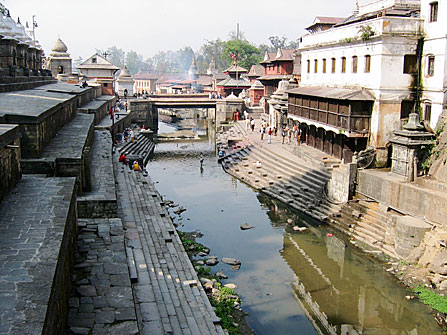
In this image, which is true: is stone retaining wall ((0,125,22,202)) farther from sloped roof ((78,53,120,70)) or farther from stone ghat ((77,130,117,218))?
sloped roof ((78,53,120,70))

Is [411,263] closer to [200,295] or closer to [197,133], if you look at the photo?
[200,295]

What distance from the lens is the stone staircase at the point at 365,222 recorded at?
16.5 m

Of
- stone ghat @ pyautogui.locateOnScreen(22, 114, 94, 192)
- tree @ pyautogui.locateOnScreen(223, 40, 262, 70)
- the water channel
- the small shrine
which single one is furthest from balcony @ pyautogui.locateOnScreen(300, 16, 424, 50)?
tree @ pyautogui.locateOnScreen(223, 40, 262, 70)

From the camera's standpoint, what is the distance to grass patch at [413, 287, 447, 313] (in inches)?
502

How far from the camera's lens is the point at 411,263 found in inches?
586

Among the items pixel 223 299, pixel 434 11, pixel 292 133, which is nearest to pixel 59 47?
pixel 292 133

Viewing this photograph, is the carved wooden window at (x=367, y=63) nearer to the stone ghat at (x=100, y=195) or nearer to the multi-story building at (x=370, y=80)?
the multi-story building at (x=370, y=80)

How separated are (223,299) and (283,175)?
1268 centimetres

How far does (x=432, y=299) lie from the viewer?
13141 mm

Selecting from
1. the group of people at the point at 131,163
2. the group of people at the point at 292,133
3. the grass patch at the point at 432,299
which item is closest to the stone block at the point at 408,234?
the grass patch at the point at 432,299

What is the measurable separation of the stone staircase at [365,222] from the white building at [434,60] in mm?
4052

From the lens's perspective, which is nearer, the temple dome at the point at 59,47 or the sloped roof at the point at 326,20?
the sloped roof at the point at 326,20

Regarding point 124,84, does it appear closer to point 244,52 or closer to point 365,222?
point 244,52

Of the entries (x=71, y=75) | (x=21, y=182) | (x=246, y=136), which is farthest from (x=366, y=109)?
(x=71, y=75)
